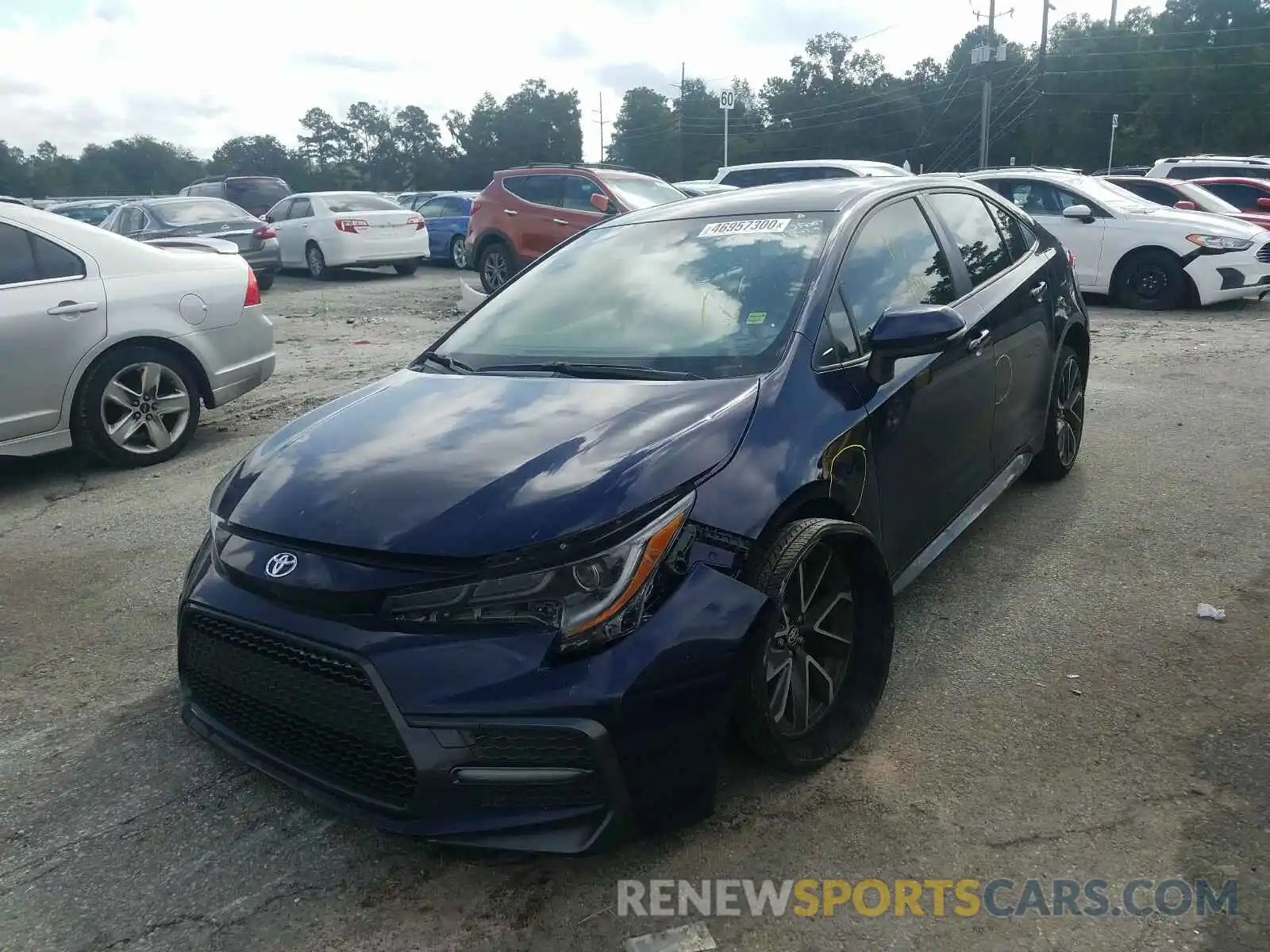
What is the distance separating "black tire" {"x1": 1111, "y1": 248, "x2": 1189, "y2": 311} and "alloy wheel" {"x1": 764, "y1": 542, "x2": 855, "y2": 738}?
33.9 ft

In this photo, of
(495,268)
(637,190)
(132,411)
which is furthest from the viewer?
(495,268)

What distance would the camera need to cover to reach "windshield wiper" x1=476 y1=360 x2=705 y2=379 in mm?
3053

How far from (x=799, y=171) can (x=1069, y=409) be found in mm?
9784

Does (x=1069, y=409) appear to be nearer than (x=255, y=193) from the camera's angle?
Yes

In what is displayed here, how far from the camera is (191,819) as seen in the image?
8.93ft

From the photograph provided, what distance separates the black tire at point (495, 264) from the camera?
13.7 meters

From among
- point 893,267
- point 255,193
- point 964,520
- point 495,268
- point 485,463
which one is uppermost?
point 255,193

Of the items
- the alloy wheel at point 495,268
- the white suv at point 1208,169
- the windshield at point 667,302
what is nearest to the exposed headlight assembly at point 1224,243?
the white suv at point 1208,169

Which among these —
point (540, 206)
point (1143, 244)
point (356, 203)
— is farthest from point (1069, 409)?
point (356, 203)

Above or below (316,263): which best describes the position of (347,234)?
above

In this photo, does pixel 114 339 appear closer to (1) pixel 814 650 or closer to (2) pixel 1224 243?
(1) pixel 814 650

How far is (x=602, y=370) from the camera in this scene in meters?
3.16

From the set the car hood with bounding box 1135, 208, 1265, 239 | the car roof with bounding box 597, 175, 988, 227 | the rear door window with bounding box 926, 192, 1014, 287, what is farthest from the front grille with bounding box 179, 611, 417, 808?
the car hood with bounding box 1135, 208, 1265, 239

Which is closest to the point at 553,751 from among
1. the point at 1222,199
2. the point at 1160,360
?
the point at 1160,360
